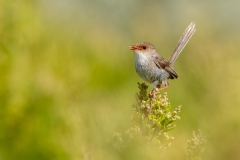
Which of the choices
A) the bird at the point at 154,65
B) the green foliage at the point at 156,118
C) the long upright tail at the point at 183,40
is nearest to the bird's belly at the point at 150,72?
the bird at the point at 154,65

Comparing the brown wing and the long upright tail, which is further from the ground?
the long upright tail

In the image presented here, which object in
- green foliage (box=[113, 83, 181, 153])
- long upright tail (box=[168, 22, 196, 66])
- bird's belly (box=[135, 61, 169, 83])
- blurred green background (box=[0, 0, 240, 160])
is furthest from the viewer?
long upright tail (box=[168, 22, 196, 66])

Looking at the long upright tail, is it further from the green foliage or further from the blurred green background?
the green foliage

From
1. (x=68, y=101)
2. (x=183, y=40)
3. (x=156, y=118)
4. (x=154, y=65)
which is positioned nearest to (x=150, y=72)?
(x=154, y=65)

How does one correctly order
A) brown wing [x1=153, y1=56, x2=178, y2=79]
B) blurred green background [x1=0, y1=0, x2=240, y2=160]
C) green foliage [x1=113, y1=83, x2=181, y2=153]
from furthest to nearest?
brown wing [x1=153, y1=56, x2=178, y2=79], green foliage [x1=113, y1=83, x2=181, y2=153], blurred green background [x1=0, y1=0, x2=240, y2=160]

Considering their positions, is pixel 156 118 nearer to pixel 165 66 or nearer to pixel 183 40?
pixel 165 66

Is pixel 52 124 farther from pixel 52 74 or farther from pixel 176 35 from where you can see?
pixel 176 35

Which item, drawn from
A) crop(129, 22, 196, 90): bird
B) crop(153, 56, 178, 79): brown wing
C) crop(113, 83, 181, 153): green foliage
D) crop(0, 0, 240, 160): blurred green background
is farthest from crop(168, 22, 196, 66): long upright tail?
crop(113, 83, 181, 153): green foliage

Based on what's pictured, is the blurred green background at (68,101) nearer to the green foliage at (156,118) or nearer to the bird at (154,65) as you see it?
the green foliage at (156,118)
